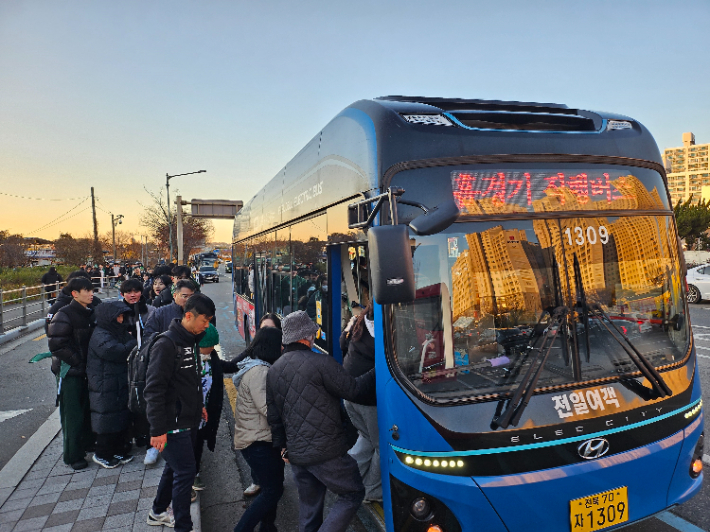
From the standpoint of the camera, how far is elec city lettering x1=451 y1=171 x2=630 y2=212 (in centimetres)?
299

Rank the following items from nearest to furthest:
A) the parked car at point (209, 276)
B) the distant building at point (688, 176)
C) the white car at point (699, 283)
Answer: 1. the white car at point (699, 283)
2. the parked car at point (209, 276)
3. the distant building at point (688, 176)

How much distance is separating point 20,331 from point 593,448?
48.8 ft

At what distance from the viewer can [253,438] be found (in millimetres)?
3408

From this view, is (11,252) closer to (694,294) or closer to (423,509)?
(694,294)

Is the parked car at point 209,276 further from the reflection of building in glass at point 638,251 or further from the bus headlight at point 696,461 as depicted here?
the bus headlight at point 696,461

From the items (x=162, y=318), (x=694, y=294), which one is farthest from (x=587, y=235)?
(x=694, y=294)

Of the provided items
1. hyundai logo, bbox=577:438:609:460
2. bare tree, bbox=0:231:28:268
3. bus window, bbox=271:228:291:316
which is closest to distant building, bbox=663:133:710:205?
bare tree, bbox=0:231:28:268

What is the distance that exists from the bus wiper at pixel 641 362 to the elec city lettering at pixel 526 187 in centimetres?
74


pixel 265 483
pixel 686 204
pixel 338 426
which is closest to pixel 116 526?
pixel 265 483

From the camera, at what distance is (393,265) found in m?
2.56

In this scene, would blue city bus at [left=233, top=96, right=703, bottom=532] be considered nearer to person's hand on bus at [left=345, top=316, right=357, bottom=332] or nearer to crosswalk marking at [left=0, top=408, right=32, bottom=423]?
person's hand on bus at [left=345, top=316, right=357, bottom=332]

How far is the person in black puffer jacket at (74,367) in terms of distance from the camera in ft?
15.3

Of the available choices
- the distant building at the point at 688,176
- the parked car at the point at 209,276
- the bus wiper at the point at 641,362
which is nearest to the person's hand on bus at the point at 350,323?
the bus wiper at the point at 641,362

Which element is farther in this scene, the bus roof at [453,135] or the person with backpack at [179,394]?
the person with backpack at [179,394]
